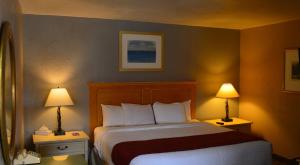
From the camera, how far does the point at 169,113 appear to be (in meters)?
4.38

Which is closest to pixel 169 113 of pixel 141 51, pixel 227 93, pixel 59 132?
pixel 141 51

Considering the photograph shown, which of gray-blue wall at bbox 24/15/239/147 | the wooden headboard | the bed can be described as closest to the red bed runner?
the bed

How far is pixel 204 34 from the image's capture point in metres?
5.07

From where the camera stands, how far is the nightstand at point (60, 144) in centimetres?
358

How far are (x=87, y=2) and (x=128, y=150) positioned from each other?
1.72 m

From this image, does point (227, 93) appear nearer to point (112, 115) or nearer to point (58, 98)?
point (112, 115)

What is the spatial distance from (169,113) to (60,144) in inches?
64.4

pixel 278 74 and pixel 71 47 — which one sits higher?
pixel 71 47

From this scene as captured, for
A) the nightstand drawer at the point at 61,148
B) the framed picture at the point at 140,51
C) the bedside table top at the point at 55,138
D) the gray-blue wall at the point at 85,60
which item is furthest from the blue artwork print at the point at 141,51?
the nightstand drawer at the point at 61,148

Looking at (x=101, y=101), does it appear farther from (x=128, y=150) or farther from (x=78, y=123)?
(x=128, y=150)

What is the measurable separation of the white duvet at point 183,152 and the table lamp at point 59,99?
0.52 metres

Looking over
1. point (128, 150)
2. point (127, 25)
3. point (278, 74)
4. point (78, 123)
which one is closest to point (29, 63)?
point (78, 123)

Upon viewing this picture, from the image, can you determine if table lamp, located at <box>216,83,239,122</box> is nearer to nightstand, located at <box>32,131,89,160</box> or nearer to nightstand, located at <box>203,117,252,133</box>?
nightstand, located at <box>203,117,252,133</box>

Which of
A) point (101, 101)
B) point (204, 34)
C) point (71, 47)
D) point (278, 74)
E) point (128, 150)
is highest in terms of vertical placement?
point (204, 34)
